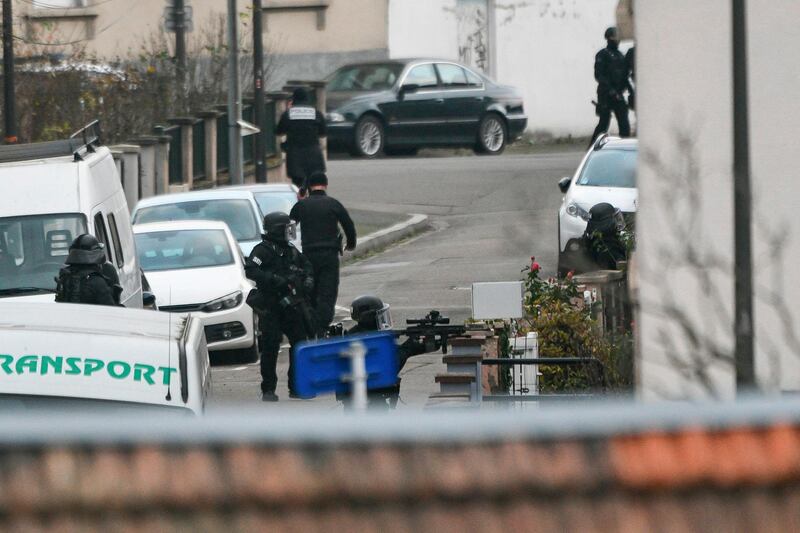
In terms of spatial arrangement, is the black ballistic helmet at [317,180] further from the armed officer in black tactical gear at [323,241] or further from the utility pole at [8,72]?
the utility pole at [8,72]

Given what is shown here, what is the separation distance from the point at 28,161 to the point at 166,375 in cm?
645

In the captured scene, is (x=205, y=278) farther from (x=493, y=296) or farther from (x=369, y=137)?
(x=369, y=137)

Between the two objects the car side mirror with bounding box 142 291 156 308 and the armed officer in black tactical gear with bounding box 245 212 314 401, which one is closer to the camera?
the armed officer in black tactical gear with bounding box 245 212 314 401

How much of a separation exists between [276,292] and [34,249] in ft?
6.37

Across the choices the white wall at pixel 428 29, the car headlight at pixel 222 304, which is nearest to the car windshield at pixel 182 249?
the car headlight at pixel 222 304

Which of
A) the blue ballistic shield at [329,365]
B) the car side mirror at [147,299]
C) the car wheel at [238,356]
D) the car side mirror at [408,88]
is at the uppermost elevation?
the car side mirror at [408,88]

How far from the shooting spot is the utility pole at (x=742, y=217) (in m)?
4.50

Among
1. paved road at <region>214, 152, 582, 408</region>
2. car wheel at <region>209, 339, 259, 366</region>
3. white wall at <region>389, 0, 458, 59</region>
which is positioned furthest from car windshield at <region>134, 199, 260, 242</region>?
white wall at <region>389, 0, 458, 59</region>

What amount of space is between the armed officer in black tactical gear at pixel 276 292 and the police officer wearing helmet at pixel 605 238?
7.75 feet

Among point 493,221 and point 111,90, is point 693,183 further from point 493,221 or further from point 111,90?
point 111,90

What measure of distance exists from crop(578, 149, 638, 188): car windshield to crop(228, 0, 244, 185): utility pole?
26.1 ft

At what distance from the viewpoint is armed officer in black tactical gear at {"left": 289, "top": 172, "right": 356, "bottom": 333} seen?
46.1ft

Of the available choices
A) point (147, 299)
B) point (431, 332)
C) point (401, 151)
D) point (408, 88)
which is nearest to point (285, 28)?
point (401, 151)

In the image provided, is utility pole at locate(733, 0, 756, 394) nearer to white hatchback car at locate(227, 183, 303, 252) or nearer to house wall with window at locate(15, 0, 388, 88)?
white hatchback car at locate(227, 183, 303, 252)
